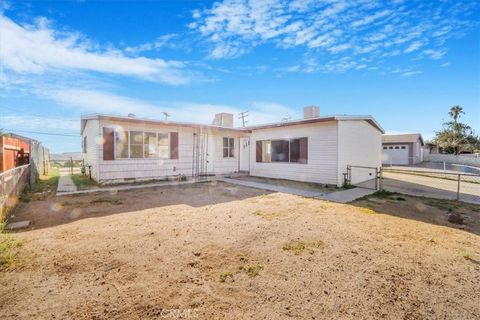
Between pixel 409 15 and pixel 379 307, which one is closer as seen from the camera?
pixel 379 307

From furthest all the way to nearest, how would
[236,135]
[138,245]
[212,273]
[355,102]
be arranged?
[355,102] → [236,135] → [138,245] → [212,273]

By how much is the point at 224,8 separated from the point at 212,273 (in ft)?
27.0

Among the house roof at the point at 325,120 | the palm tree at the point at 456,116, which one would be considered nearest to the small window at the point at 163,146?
the house roof at the point at 325,120

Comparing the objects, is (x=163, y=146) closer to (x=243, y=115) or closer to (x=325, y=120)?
(x=325, y=120)

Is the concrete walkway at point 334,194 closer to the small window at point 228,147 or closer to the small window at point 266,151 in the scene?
the small window at point 266,151

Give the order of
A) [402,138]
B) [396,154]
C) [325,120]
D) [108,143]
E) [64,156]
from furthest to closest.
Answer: [396,154], [402,138], [64,156], [325,120], [108,143]

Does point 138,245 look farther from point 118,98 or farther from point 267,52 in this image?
point 118,98

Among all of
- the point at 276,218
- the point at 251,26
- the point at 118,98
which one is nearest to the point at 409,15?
the point at 251,26

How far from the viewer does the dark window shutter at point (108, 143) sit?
1016 cm

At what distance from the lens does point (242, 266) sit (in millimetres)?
3309

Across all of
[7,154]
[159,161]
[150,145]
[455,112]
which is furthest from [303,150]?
[455,112]

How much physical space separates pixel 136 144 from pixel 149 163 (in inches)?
44.8

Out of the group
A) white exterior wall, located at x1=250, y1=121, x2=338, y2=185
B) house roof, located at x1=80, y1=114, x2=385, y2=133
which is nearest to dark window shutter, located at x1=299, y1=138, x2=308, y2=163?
white exterior wall, located at x1=250, y1=121, x2=338, y2=185

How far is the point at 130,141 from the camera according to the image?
1091 cm
